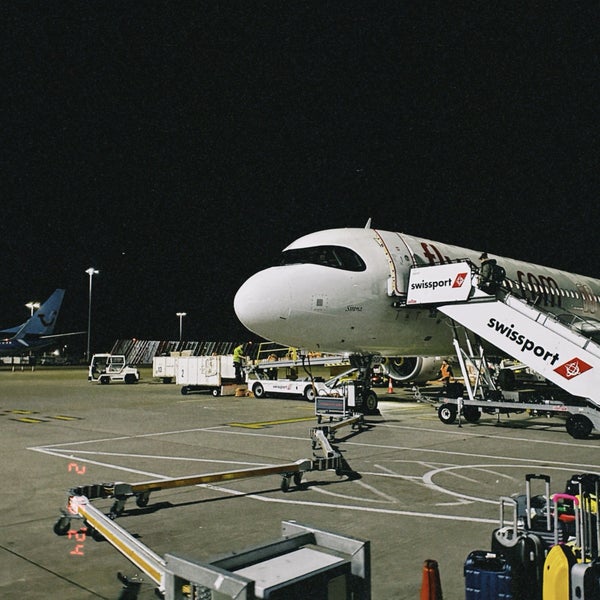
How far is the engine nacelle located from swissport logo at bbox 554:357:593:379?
29.5 feet

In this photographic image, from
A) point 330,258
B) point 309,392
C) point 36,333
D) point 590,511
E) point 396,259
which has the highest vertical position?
point 36,333

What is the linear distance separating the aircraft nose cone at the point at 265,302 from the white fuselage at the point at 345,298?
0.02 meters

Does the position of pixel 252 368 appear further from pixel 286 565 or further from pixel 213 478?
pixel 286 565

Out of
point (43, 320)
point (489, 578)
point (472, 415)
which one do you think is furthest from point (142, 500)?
point (43, 320)

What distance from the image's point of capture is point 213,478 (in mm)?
6727

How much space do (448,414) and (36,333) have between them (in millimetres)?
50339

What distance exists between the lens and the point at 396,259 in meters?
15.7

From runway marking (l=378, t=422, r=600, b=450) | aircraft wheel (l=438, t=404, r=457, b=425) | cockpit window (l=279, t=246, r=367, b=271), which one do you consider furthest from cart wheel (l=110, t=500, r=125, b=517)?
aircraft wheel (l=438, t=404, r=457, b=425)

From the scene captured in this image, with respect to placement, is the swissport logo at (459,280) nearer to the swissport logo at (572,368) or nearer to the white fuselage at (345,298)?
the white fuselage at (345,298)

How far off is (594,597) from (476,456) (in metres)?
6.87

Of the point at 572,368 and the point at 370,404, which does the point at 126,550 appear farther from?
the point at 370,404

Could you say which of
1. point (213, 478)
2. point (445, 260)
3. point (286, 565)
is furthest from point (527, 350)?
point (286, 565)

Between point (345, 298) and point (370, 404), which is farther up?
point (345, 298)

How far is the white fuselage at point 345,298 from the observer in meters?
14.2
